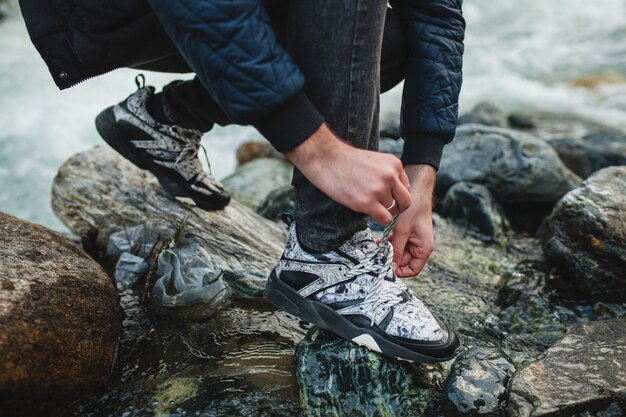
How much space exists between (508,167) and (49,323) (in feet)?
11.3

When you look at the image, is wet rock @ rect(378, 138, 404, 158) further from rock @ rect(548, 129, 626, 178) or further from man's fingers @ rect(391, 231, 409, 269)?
man's fingers @ rect(391, 231, 409, 269)

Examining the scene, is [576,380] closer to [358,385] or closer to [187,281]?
[358,385]

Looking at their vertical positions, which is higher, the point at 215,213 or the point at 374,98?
the point at 374,98

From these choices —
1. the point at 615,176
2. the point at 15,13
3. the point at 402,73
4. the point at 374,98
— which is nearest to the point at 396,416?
the point at 374,98

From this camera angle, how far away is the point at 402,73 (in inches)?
95.7

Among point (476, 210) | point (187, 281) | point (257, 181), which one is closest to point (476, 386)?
point (187, 281)

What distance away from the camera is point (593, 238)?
2.96 m

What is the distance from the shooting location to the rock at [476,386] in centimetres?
190

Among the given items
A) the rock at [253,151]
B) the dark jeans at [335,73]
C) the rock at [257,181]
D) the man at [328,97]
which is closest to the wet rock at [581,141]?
the rock at [257,181]

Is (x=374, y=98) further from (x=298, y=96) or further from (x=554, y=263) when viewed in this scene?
(x=554, y=263)

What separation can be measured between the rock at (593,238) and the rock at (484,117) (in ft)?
12.3

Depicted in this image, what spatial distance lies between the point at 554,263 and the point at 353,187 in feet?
6.86

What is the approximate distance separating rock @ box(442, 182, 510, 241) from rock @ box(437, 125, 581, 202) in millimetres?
235

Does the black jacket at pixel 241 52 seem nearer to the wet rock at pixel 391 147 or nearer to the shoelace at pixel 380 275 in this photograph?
the shoelace at pixel 380 275
